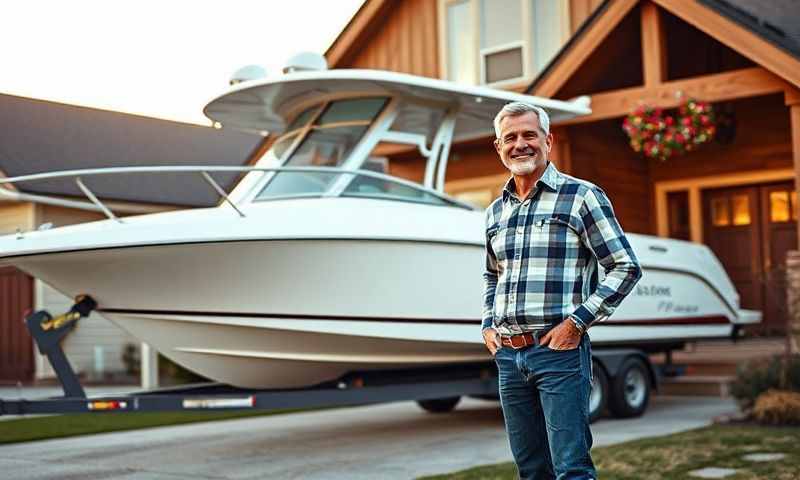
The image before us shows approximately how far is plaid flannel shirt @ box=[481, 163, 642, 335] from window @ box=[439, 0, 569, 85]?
35.2 ft

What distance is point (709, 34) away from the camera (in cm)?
1105

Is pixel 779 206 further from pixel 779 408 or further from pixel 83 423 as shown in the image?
pixel 83 423

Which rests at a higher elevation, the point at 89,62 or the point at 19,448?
the point at 89,62

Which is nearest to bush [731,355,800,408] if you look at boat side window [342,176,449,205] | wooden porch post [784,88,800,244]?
wooden porch post [784,88,800,244]

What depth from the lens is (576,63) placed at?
12023 millimetres

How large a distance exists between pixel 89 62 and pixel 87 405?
596 inches

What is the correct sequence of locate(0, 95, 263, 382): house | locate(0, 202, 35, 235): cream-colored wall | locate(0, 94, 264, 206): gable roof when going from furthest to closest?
locate(0, 94, 264, 206): gable roof, locate(0, 95, 263, 382): house, locate(0, 202, 35, 235): cream-colored wall

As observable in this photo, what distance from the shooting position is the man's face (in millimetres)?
3625

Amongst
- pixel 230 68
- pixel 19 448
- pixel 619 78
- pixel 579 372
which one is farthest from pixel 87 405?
pixel 619 78

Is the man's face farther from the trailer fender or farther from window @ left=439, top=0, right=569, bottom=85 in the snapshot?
window @ left=439, top=0, right=569, bottom=85

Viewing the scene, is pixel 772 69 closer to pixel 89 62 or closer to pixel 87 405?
pixel 87 405

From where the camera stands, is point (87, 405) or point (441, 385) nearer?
point (87, 405)

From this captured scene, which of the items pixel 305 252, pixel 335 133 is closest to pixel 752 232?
pixel 335 133

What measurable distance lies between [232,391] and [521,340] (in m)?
4.87
